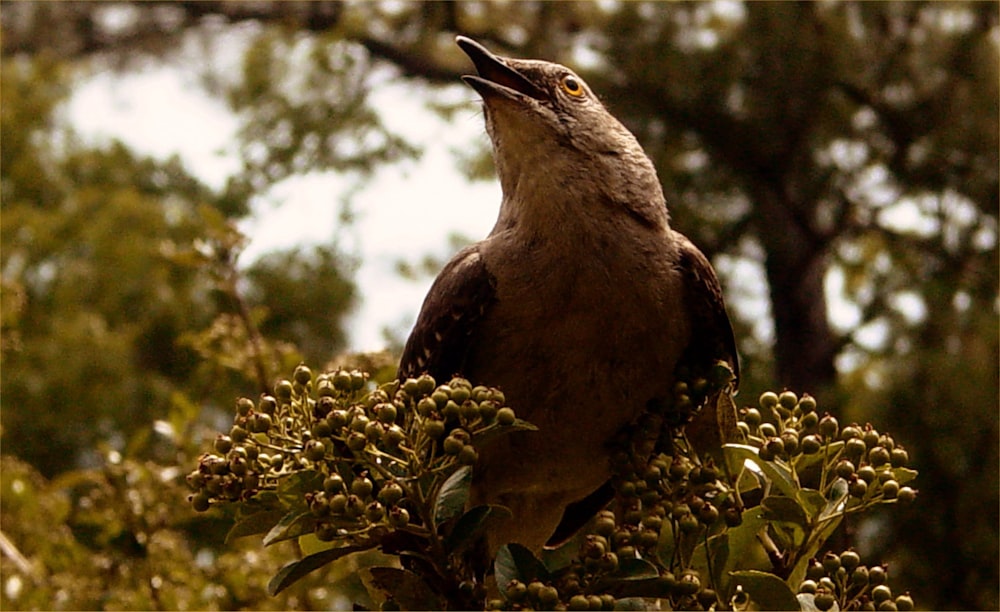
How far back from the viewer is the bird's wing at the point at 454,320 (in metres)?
2.66

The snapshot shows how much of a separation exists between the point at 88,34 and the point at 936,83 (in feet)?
23.4

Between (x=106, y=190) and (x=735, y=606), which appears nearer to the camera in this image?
(x=735, y=606)

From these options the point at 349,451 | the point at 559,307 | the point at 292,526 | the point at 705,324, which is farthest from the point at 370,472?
the point at 705,324

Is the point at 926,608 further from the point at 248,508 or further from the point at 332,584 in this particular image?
the point at 248,508

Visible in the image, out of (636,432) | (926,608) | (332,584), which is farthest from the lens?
(926,608)

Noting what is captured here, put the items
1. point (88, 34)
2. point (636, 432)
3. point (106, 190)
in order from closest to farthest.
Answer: point (636, 432) < point (106, 190) < point (88, 34)

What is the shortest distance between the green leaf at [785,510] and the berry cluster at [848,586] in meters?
0.07

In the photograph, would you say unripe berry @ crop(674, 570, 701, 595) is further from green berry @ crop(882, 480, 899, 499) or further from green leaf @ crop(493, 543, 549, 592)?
green berry @ crop(882, 480, 899, 499)

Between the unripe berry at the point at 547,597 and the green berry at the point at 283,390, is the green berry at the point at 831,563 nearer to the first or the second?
the unripe berry at the point at 547,597

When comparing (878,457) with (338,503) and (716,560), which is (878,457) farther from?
(338,503)

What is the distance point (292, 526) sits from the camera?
177cm

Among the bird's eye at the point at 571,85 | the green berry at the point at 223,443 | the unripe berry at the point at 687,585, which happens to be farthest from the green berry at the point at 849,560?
the bird's eye at the point at 571,85

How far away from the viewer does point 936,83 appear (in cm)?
723

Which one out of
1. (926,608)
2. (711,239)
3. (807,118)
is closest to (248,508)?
(926,608)
